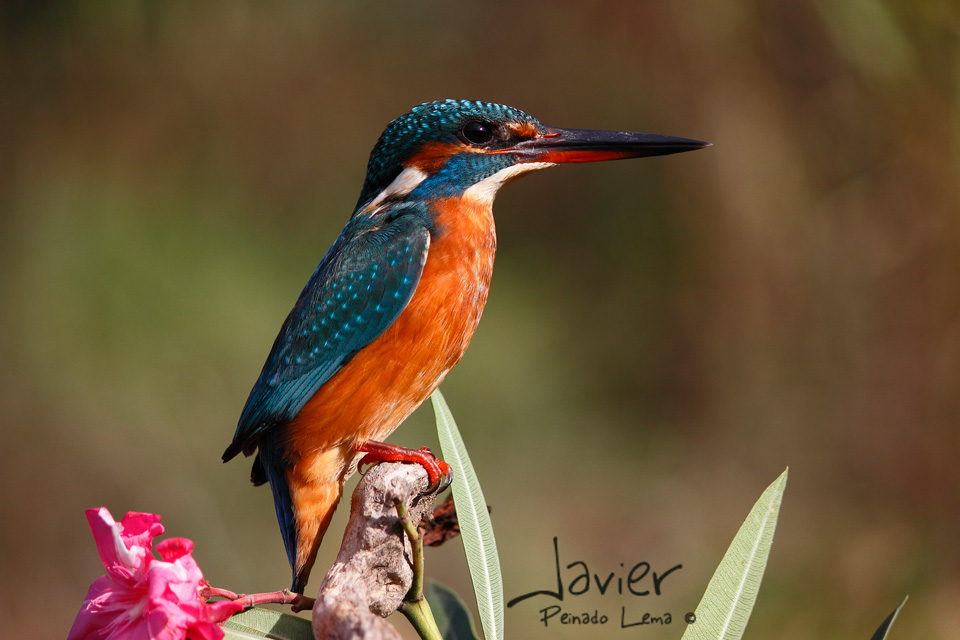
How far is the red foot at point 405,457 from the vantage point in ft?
4.19

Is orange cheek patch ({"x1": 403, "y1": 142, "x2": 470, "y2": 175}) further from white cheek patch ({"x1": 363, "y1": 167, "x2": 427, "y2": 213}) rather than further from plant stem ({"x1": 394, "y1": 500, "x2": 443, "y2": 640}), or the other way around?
plant stem ({"x1": 394, "y1": 500, "x2": 443, "y2": 640})

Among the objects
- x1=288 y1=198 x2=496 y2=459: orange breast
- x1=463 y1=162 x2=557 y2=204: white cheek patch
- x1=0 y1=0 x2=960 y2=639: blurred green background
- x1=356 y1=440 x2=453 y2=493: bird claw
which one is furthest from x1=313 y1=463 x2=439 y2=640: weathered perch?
x1=0 y1=0 x2=960 y2=639: blurred green background

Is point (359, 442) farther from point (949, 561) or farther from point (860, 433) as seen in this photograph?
point (860, 433)

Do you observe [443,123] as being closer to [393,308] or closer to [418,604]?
[393,308]

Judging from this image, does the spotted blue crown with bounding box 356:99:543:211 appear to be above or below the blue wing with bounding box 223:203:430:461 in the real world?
above

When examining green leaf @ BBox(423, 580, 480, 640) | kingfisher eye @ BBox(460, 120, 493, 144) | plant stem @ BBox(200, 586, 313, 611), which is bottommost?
green leaf @ BBox(423, 580, 480, 640)

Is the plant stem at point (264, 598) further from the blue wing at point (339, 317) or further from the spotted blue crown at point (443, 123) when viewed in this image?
the spotted blue crown at point (443, 123)

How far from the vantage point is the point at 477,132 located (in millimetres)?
A: 1521

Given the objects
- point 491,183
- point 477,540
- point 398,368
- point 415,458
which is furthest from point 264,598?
point 491,183

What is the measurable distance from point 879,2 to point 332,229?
2355mm

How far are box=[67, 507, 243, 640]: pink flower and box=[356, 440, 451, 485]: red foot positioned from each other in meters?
0.49

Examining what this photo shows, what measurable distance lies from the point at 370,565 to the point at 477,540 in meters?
0.17

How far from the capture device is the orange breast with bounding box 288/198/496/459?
4.58ft

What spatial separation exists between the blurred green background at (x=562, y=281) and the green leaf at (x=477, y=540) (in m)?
1.85
